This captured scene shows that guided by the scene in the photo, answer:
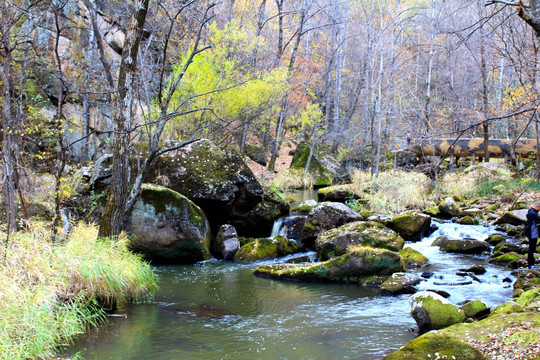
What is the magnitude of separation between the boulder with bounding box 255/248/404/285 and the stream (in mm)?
304

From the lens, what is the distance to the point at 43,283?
226 inches

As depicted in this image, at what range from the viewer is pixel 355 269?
888cm

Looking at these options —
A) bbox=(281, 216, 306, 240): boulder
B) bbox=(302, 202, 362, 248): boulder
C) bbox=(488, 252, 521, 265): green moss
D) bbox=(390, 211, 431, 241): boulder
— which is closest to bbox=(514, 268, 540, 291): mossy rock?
bbox=(488, 252, 521, 265): green moss

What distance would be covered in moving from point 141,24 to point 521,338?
7.24 metres

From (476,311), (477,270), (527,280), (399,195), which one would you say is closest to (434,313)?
(476,311)

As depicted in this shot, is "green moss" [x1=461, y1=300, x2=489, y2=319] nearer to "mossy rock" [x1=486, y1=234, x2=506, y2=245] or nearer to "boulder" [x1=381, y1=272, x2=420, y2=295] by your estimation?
"boulder" [x1=381, y1=272, x2=420, y2=295]

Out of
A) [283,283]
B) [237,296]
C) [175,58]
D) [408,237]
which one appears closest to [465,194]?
[408,237]

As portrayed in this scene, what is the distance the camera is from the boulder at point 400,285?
7980 mm

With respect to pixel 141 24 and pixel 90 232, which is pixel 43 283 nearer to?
pixel 90 232

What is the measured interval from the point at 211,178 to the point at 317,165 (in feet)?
53.7

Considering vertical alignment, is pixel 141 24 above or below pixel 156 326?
above

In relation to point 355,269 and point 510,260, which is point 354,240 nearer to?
point 355,269

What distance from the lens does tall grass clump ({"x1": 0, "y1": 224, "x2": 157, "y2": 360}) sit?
4.82 metres

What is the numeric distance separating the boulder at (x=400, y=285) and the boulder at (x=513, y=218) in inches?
244
